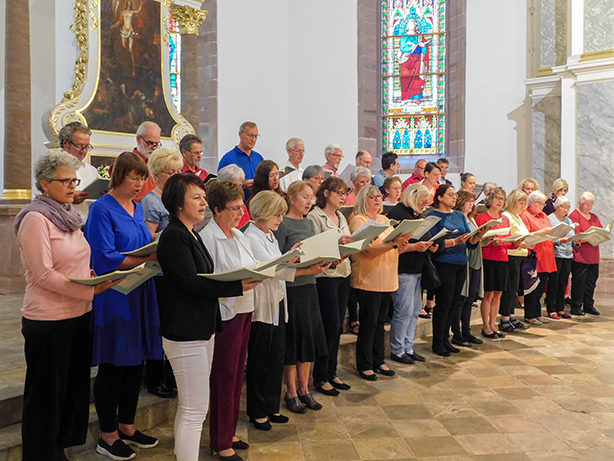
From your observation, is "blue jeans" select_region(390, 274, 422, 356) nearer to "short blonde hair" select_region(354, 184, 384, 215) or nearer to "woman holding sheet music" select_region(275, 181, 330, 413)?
"short blonde hair" select_region(354, 184, 384, 215)

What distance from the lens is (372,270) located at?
15.3 feet

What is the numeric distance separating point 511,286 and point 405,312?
1824 mm

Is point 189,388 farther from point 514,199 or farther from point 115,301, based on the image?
point 514,199

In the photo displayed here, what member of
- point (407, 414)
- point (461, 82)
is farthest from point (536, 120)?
point (407, 414)

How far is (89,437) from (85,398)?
1.58 ft

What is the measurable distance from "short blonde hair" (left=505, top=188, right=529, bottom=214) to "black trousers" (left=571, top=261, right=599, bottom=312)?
2.01m

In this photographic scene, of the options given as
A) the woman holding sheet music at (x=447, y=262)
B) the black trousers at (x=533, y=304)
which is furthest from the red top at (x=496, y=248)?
the black trousers at (x=533, y=304)

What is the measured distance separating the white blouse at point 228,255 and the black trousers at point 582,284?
19.4 feet

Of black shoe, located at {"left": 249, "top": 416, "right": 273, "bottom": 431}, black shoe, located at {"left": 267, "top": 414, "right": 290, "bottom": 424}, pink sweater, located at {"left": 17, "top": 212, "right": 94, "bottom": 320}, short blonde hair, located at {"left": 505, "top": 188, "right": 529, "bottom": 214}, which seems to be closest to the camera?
pink sweater, located at {"left": 17, "top": 212, "right": 94, "bottom": 320}

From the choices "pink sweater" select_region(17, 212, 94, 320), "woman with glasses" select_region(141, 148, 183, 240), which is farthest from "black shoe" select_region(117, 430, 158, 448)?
"woman with glasses" select_region(141, 148, 183, 240)

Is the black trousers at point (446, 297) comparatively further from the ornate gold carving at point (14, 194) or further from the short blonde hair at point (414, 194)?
the ornate gold carving at point (14, 194)

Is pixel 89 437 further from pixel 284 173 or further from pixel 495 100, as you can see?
pixel 495 100

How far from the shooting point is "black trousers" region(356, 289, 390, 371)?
15.4ft

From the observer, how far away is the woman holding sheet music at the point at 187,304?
2688 millimetres
